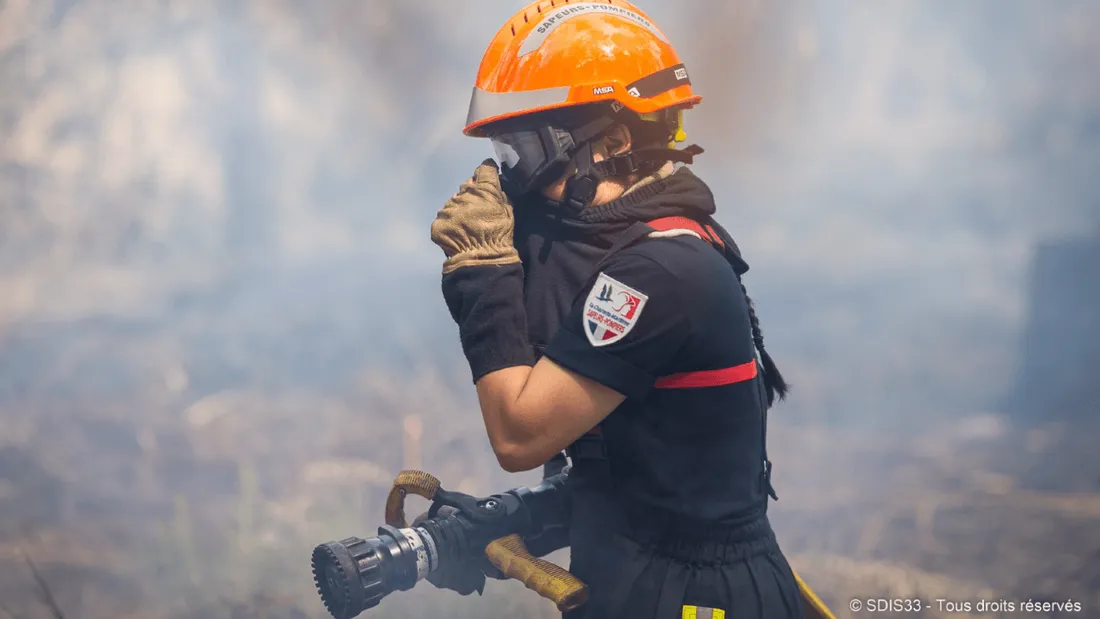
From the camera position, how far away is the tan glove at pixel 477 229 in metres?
1.94

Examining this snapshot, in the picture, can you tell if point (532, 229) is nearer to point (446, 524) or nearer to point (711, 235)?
point (711, 235)

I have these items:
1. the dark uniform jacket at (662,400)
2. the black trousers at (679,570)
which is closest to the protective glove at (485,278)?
the dark uniform jacket at (662,400)

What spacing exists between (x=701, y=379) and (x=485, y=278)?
1.63ft

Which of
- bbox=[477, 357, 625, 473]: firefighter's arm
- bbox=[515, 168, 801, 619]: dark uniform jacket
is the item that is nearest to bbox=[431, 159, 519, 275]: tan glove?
bbox=[515, 168, 801, 619]: dark uniform jacket

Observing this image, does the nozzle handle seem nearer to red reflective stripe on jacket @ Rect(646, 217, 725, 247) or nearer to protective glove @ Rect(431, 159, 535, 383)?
protective glove @ Rect(431, 159, 535, 383)

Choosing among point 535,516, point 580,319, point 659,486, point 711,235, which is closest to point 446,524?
point 535,516

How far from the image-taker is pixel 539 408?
6.00 ft

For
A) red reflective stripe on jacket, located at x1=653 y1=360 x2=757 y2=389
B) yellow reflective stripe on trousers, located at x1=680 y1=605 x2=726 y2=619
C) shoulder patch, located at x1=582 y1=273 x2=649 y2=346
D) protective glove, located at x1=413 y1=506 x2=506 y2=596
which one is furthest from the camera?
protective glove, located at x1=413 y1=506 x2=506 y2=596

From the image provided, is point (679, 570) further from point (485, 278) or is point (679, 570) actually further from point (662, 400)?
point (485, 278)

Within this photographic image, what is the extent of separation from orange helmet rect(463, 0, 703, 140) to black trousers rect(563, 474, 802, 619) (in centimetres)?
89

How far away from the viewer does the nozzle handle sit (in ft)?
6.66

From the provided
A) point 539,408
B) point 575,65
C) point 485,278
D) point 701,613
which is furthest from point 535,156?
point 701,613

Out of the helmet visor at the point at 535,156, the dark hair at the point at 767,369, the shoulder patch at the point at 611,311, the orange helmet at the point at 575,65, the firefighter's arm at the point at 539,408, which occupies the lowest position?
the firefighter's arm at the point at 539,408

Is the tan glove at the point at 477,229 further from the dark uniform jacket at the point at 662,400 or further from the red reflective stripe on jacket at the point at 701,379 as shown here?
the red reflective stripe on jacket at the point at 701,379
